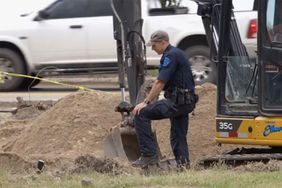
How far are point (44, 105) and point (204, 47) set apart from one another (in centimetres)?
415

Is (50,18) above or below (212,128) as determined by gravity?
above

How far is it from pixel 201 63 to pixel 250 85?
24.0 feet

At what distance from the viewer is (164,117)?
8.80m

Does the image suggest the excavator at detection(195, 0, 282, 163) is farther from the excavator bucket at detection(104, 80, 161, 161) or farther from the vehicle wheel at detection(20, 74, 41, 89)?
the vehicle wheel at detection(20, 74, 41, 89)

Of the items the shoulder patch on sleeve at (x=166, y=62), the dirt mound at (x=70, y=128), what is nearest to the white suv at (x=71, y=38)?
the dirt mound at (x=70, y=128)

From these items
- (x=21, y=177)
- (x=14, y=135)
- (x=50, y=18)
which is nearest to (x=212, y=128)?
(x=14, y=135)

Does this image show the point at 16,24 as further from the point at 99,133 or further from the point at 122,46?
the point at 122,46

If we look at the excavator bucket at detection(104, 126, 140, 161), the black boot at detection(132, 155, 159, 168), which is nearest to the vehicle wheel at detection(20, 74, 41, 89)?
the excavator bucket at detection(104, 126, 140, 161)

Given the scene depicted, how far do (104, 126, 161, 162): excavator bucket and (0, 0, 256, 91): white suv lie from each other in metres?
6.96

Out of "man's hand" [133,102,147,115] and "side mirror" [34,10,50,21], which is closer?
"man's hand" [133,102,147,115]

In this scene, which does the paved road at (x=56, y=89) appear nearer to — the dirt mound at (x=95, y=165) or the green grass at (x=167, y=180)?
the dirt mound at (x=95, y=165)

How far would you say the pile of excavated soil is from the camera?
10.9 metres

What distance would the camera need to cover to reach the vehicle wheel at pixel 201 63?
15.8 meters

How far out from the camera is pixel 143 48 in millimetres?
9672
